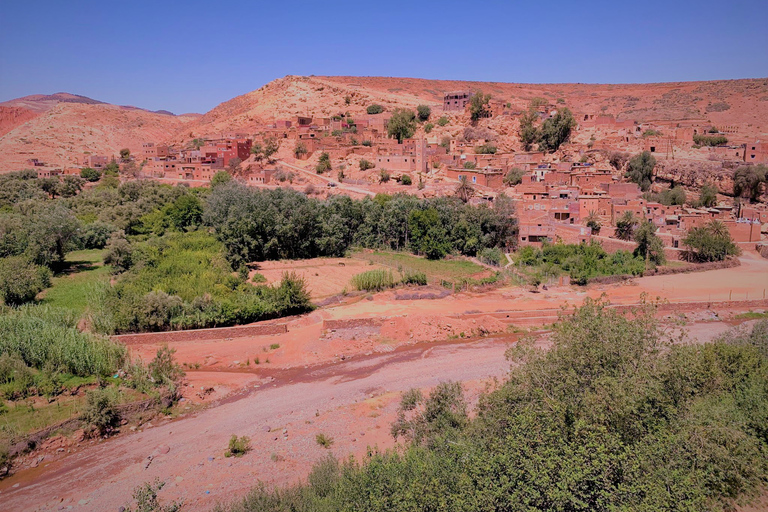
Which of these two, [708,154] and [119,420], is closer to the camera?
[119,420]

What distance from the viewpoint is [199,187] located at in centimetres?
4147

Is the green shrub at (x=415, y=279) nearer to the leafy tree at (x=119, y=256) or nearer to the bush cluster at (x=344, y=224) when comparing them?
the bush cluster at (x=344, y=224)

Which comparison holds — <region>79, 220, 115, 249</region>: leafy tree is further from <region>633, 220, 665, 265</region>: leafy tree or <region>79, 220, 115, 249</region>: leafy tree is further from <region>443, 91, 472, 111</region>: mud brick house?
<region>443, 91, 472, 111</region>: mud brick house

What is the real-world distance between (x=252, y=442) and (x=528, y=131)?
1518 inches

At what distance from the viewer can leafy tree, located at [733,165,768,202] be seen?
107 ft

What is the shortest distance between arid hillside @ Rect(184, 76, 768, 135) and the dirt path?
45.0m

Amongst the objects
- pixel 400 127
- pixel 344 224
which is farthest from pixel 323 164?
pixel 344 224

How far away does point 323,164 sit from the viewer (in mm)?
42750

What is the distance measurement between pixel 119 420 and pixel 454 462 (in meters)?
8.83

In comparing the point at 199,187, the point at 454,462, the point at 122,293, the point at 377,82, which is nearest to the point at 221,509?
the point at 454,462

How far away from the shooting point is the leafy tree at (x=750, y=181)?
1280 inches

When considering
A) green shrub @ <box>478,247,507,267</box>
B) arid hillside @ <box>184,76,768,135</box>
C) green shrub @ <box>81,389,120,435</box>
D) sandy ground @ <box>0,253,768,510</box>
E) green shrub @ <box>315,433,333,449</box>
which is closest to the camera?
sandy ground @ <box>0,253,768,510</box>

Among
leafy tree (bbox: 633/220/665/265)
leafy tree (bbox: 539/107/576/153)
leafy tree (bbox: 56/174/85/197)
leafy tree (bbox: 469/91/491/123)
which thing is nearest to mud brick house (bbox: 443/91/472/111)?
leafy tree (bbox: 469/91/491/123)

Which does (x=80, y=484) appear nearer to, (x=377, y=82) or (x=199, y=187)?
(x=199, y=187)
